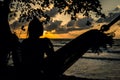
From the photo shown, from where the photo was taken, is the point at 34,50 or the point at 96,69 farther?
the point at 96,69

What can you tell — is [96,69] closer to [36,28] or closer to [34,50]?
[34,50]

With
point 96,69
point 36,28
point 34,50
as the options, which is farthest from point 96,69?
point 36,28

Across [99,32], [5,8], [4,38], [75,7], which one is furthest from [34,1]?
[99,32]

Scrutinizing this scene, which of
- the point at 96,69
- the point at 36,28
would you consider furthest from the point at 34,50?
the point at 96,69

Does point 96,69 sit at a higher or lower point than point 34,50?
lower

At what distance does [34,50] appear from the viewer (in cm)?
639

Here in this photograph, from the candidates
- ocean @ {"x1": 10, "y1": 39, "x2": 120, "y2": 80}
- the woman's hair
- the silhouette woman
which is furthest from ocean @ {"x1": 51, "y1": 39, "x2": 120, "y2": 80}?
the woman's hair

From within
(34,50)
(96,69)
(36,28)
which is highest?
(36,28)

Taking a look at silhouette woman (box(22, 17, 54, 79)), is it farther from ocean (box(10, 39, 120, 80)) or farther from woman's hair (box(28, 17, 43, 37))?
ocean (box(10, 39, 120, 80))

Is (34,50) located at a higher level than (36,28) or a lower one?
lower

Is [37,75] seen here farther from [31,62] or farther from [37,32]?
[37,32]

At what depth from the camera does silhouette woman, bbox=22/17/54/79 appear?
6.32 m

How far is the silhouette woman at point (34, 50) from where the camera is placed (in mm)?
6323

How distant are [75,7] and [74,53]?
5.36 m
